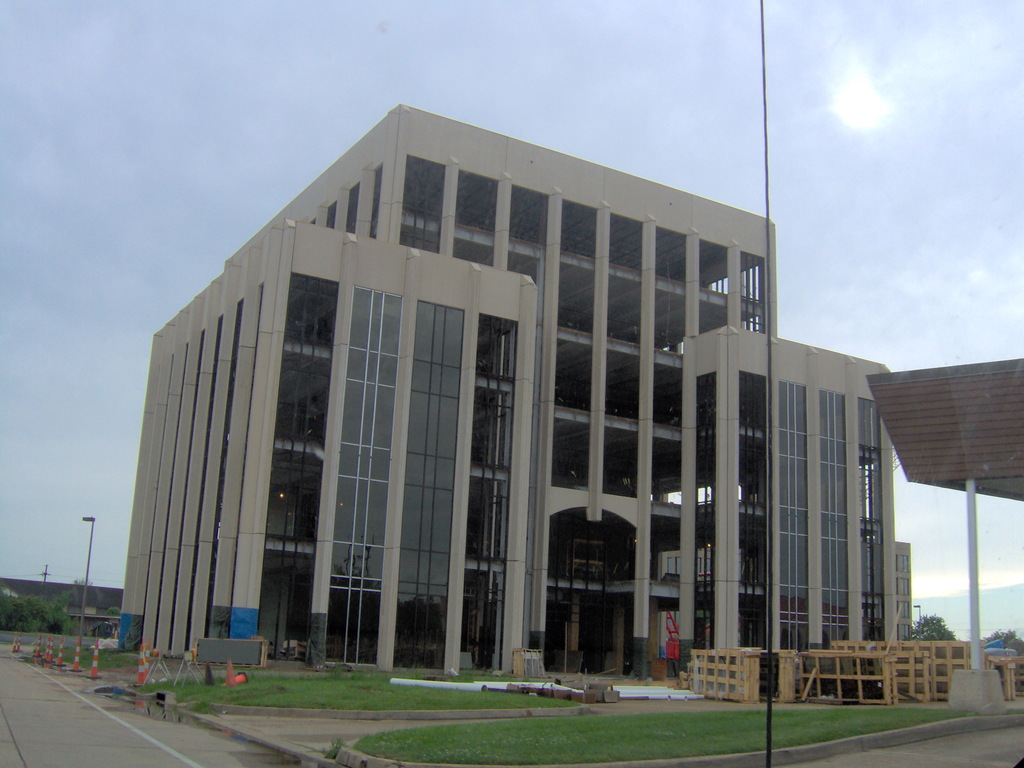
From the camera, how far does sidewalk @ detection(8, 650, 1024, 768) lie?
14555 mm

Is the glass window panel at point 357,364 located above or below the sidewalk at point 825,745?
above

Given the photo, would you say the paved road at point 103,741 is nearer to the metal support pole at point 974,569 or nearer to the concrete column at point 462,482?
the metal support pole at point 974,569

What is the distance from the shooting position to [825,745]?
50.6 ft

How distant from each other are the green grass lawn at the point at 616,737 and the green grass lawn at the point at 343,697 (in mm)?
3664

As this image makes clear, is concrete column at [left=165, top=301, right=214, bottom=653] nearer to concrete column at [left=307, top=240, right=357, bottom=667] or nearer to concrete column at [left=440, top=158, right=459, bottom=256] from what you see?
concrete column at [left=307, top=240, right=357, bottom=667]

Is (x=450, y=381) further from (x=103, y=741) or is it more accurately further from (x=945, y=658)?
(x=103, y=741)

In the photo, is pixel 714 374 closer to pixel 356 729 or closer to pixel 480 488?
pixel 480 488

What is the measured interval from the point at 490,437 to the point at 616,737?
26264mm

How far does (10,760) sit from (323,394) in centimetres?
2644

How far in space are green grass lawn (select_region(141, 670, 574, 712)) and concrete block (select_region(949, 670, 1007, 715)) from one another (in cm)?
847

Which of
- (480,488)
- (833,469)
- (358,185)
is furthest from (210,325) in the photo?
(833,469)

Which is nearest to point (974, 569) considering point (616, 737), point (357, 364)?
point (616, 737)

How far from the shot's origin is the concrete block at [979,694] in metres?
21.1

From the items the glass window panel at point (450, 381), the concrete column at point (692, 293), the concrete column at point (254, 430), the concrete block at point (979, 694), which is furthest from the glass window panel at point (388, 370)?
the concrete block at point (979, 694)
